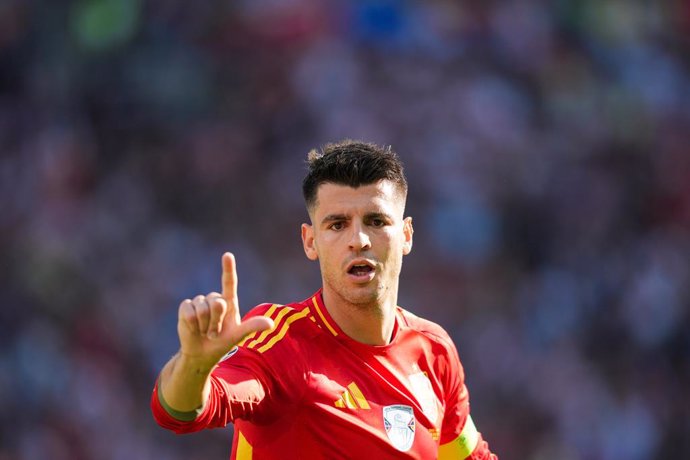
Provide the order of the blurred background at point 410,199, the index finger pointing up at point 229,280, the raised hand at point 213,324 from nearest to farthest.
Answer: the raised hand at point 213,324 < the index finger pointing up at point 229,280 < the blurred background at point 410,199

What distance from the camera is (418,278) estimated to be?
31.5 feet

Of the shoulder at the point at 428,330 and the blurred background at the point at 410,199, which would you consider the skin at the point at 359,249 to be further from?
the blurred background at the point at 410,199

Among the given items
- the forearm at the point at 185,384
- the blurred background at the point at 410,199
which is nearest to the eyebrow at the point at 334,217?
the forearm at the point at 185,384

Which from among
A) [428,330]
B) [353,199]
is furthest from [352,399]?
[353,199]

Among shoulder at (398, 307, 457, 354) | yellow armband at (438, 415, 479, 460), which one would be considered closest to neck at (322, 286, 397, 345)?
shoulder at (398, 307, 457, 354)

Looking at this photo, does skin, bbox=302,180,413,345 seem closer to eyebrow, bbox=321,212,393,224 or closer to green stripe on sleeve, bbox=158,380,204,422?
eyebrow, bbox=321,212,393,224

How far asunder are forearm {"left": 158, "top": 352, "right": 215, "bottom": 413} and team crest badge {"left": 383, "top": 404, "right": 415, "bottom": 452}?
2.92 ft

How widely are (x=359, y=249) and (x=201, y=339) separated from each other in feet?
2.97

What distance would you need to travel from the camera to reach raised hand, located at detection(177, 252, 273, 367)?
122 inches

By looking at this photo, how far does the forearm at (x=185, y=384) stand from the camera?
3164 millimetres

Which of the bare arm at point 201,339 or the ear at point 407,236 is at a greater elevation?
the ear at point 407,236

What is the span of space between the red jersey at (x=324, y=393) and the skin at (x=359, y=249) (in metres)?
0.07

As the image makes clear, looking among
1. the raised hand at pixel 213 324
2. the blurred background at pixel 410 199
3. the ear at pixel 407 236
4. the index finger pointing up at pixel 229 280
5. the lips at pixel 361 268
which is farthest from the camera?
the blurred background at pixel 410 199

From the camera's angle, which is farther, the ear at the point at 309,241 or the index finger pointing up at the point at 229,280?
the ear at the point at 309,241
